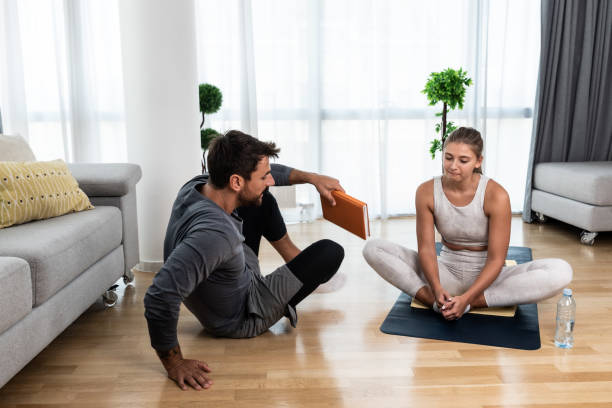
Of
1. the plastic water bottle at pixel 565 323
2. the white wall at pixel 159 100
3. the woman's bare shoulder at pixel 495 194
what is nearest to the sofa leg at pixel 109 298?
the white wall at pixel 159 100

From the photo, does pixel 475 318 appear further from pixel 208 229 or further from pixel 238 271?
pixel 208 229

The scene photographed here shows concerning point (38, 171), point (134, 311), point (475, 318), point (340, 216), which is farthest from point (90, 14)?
point (475, 318)

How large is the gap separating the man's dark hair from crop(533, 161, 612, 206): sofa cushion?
2.62m

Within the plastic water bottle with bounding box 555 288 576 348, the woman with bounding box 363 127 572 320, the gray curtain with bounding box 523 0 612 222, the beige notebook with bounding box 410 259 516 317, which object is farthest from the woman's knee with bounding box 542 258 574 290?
the gray curtain with bounding box 523 0 612 222

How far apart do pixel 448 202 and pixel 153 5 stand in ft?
5.96

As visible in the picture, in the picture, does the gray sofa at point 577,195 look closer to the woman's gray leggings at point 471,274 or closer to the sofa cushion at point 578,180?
the sofa cushion at point 578,180

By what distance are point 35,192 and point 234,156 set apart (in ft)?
3.25

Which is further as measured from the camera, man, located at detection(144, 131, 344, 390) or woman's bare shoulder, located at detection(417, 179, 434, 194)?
woman's bare shoulder, located at detection(417, 179, 434, 194)

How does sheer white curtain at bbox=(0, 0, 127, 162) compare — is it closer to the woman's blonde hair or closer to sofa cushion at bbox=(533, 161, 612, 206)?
the woman's blonde hair

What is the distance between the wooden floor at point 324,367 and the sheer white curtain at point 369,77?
7.13 feet

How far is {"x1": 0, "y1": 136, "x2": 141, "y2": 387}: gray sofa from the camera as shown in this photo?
5.79 feet

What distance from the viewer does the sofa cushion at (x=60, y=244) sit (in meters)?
1.94

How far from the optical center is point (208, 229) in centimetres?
181

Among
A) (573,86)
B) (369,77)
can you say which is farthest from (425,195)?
Result: (573,86)
